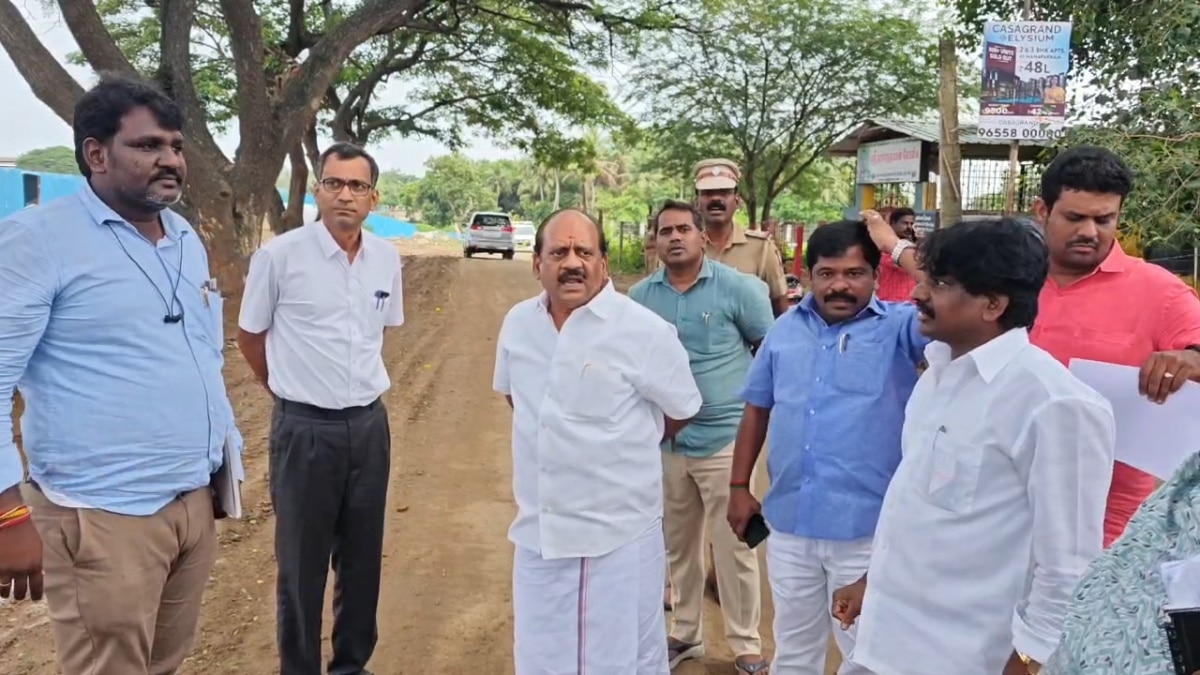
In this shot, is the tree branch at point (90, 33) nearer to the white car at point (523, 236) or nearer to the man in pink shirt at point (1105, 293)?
the man in pink shirt at point (1105, 293)

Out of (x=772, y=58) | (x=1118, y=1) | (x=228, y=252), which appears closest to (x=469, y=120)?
(x=772, y=58)

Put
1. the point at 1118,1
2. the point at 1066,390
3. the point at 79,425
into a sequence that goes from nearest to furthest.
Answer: the point at 1066,390, the point at 79,425, the point at 1118,1

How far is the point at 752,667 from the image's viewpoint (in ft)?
11.2

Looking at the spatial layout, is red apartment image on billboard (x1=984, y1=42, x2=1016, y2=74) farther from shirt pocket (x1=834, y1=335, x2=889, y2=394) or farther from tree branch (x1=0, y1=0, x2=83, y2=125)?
tree branch (x1=0, y1=0, x2=83, y2=125)

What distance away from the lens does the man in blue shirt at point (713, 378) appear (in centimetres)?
347

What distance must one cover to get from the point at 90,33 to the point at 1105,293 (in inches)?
402

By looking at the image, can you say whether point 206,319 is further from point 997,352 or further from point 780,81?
point 780,81

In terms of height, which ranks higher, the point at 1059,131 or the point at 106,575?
the point at 1059,131

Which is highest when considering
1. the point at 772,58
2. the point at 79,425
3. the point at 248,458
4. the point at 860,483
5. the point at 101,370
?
the point at 772,58

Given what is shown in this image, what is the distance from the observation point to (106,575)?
2.26 meters

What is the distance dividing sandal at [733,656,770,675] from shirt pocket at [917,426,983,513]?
1.80 metres

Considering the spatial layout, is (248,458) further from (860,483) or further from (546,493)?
(860,483)

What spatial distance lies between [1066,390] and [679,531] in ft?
7.04

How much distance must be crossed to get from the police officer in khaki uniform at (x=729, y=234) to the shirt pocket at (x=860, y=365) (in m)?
1.41
